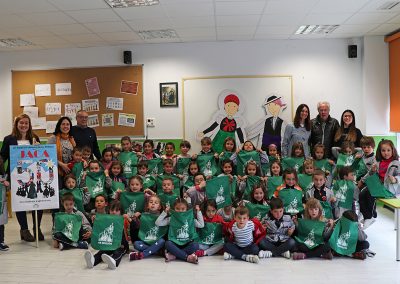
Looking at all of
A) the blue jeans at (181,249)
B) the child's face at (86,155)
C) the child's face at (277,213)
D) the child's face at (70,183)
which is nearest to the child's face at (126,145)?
the child's face at (86,155)

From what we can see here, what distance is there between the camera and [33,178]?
4.14 meters

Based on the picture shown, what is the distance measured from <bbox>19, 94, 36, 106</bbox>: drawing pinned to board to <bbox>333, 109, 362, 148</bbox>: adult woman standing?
5487 millimetres

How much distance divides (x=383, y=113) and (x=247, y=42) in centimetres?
271

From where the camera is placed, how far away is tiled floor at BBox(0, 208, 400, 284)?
317cm

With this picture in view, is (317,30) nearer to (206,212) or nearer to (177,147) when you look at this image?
(177,147)

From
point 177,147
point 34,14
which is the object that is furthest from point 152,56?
point 34,14

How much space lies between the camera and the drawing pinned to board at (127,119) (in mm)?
6656

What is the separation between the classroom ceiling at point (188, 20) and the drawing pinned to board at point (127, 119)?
4.36ft

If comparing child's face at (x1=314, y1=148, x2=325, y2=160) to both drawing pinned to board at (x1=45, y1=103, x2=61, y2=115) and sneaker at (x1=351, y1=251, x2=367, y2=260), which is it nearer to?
sneaker at (x1=351, y1=251, x2=367, y2=260)

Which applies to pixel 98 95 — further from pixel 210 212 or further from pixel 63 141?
pixel 210 212

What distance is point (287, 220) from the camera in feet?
12.3

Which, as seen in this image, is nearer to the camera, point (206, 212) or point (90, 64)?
point (206, 212)

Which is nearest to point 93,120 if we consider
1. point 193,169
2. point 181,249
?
point 193,169

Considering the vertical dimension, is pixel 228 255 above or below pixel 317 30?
below
